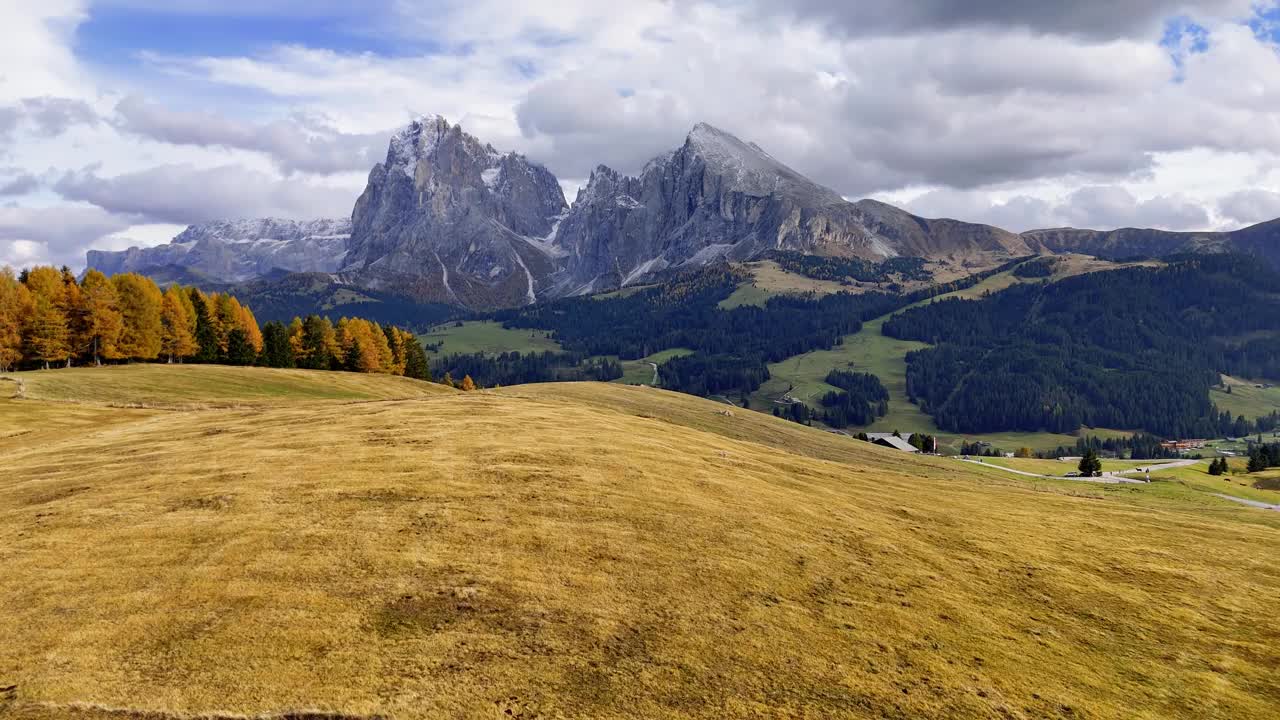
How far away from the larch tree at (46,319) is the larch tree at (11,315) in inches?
30.5

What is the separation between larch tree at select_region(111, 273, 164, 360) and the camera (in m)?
104

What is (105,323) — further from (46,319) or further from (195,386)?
(195,386)

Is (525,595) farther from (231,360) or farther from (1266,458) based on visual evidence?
(1266,458)

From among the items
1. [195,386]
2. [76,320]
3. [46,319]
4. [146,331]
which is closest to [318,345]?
[146,331]

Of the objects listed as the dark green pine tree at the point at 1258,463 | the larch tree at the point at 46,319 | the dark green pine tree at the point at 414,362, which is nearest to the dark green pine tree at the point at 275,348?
the dark green pine tree at the point at 414,362

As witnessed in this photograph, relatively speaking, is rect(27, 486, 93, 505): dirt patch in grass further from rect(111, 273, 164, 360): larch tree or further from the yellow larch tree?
the yellow larch tree

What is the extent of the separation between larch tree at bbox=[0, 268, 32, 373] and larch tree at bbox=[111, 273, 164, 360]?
12.3 metres

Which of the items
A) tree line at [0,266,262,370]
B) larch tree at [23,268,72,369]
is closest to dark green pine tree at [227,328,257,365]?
tree line at [0,266,262,370]

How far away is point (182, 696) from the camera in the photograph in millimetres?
15438

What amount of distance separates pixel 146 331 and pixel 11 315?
1697 centimetres

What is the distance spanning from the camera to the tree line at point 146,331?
92.1 meters

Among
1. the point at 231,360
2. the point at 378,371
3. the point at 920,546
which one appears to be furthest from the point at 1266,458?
the point at 231,360

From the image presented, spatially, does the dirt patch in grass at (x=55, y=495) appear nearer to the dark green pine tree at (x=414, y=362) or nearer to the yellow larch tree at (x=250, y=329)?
the yellow larch tree at (x=250, y=329)

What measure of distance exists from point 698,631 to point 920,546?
1591 centimetres
